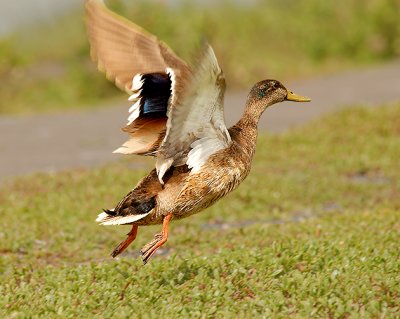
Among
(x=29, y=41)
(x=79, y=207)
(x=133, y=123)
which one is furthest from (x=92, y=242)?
(x=29, y=41)

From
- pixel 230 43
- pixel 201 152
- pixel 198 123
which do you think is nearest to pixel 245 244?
pixel 201 152

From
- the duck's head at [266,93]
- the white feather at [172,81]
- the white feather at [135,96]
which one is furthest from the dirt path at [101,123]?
the white feather at [172,81]

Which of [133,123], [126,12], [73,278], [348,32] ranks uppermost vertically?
[133,123]

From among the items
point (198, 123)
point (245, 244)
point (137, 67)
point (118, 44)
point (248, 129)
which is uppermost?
point (118, 44)

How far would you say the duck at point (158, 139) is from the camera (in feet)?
20.9

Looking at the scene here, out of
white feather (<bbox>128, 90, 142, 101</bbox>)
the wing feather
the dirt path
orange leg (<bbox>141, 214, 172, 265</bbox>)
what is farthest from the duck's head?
the dirt path

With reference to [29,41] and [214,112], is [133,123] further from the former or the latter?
[29,41]

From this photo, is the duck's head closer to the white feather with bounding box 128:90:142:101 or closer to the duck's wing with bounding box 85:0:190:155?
the duck's wing with bounding box 85:0:190:155

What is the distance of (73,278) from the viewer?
23.3 feet

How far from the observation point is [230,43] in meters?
25.8

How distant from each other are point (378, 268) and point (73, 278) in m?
2.30

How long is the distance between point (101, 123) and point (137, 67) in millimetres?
13456

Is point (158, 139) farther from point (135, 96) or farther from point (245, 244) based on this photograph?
point (245, 244)

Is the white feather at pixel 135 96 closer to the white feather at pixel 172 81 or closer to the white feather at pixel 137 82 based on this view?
the white feather at pixel 137 82
